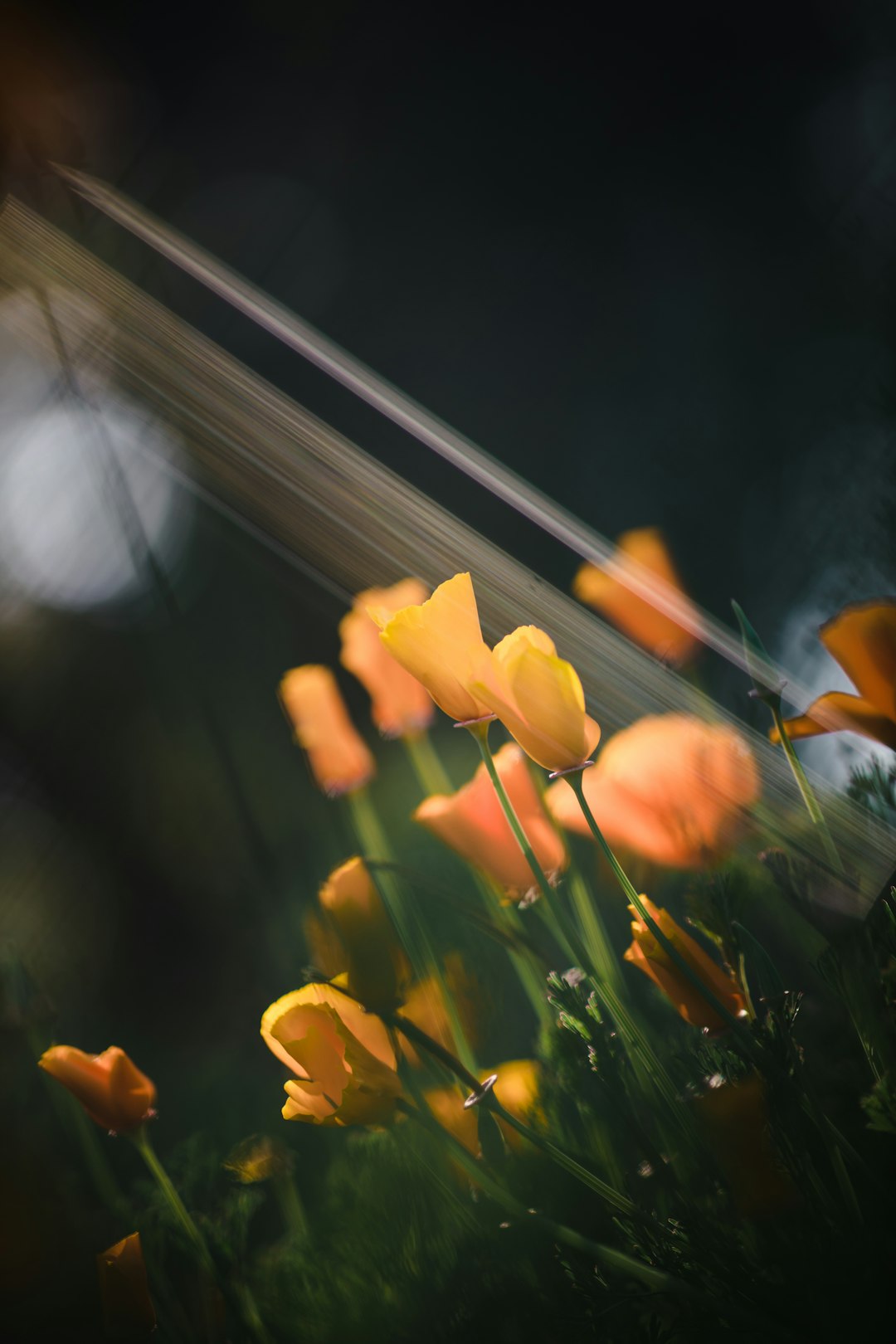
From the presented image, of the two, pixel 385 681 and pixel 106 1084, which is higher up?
pixel 385 681

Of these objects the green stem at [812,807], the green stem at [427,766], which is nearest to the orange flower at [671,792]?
the green stem at [812,807]

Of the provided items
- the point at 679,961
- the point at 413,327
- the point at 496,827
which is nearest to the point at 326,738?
the point at 496,827

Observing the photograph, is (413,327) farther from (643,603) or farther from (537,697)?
(537,697)

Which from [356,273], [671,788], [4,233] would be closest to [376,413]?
[356,273]

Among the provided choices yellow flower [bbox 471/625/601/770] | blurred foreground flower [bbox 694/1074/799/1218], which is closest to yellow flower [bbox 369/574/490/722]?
yellow flower [bbox 471/625/601/770]

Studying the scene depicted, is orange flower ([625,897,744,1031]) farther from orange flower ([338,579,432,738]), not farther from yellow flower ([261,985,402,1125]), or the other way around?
orange flower ([338,579,432,738])

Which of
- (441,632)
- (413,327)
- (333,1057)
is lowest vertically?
(333,1057)

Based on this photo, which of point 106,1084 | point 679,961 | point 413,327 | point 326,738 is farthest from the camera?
point 413,327
